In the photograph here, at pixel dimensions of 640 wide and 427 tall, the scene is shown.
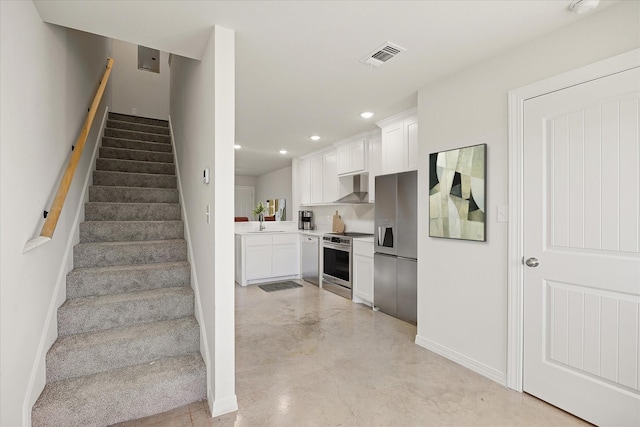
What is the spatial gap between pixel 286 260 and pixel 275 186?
3271 mm

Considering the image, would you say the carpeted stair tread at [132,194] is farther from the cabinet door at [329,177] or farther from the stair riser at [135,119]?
the cabinet door at [329,177]

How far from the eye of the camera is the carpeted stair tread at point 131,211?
296 centimetres

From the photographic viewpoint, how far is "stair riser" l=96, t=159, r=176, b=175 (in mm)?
3562

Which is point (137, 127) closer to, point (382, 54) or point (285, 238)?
point (285, 238)

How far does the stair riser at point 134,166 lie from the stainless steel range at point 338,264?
2451mm

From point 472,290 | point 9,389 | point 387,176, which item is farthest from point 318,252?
point 9,389

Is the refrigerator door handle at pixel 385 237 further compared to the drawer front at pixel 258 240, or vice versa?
the drawer front at pixel 258 240

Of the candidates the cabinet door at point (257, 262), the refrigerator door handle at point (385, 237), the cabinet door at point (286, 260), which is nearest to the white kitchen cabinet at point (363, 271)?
the refrigerator door handle at point (385, 237)

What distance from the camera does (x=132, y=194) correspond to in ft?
11.0

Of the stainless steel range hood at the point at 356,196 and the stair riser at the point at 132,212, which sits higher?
the stainless steel range hood at the point at 356,196

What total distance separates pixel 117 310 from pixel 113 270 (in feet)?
1.27

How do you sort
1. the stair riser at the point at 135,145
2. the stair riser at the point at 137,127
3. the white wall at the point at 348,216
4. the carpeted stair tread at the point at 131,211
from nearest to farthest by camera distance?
the carpeted stair tread at the point at 131,211 < the stair riser at the point at 135,145 < the stair riser at the point at 137,127 < the white wall at the point at 348,216

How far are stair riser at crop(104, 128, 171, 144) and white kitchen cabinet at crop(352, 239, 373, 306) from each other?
317cm

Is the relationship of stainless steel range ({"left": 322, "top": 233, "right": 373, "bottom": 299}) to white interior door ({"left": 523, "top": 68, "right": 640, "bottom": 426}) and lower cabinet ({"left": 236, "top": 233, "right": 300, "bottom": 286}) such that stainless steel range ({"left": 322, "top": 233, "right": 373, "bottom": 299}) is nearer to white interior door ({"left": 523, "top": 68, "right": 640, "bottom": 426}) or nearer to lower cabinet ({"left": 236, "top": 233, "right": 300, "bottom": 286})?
lower cabinet ({"left": 236, "top": 233, "right": 300, "bottom": 286})
